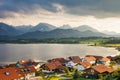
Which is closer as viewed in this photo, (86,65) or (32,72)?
(32,72)

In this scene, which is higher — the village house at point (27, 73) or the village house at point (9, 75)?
the village house at point (9, 75)

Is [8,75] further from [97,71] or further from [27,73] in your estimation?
[97,71]

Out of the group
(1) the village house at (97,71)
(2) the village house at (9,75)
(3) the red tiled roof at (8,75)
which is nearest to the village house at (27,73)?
(2) the village house at (9,75)

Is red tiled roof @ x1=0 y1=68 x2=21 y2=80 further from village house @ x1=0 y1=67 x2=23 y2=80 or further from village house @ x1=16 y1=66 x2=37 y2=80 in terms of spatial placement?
village house @ x1=16 y1=66 x2=37 y2=80

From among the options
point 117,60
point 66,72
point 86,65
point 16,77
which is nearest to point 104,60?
point 117,60

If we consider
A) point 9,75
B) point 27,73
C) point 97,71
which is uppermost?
point 9,75

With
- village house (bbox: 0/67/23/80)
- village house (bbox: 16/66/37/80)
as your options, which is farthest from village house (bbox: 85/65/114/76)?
village house (bbox: 0/67/23/80)

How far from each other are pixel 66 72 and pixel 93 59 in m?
28.5

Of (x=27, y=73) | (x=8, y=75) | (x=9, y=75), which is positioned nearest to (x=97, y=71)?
(x=27, y=73)

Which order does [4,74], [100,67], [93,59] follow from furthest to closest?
1. [93,59]
2. [100,67]
3. [4,74]

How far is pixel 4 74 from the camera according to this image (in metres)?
54.2

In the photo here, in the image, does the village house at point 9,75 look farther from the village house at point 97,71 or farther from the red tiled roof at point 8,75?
the village house at point 97,71

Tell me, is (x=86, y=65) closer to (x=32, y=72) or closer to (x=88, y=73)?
(x=88, y=73)

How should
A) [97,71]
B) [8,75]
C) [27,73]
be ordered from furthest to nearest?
[27,73], [97,71], [8,75]
